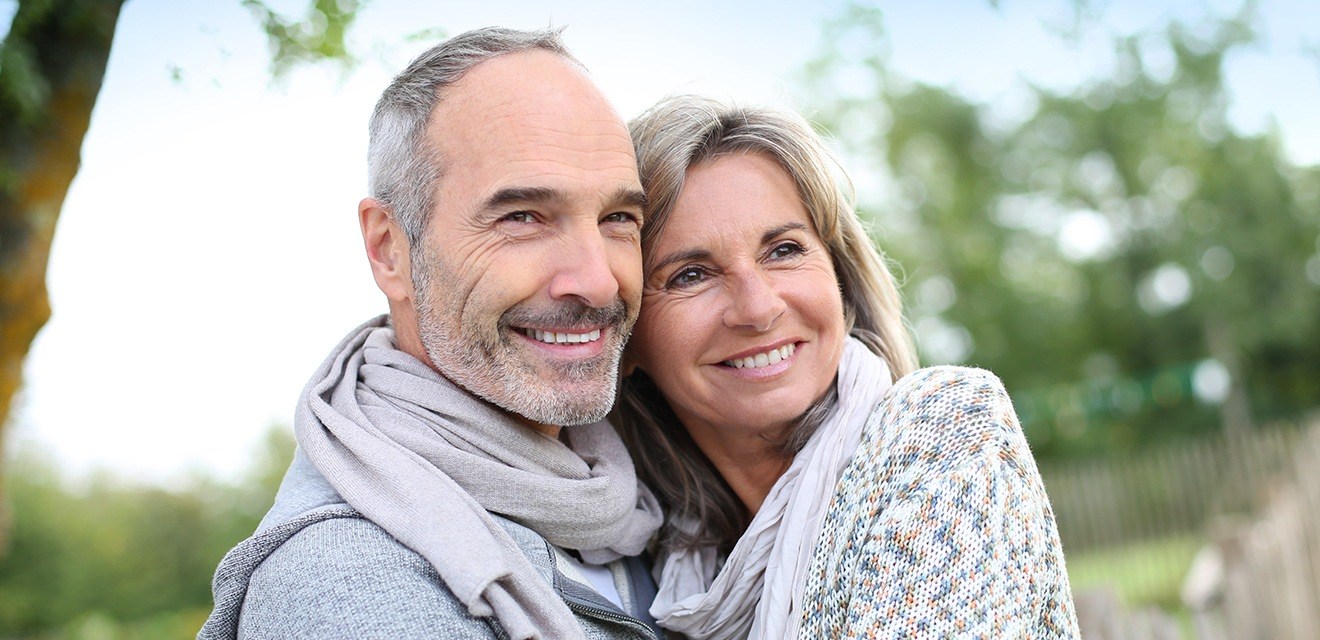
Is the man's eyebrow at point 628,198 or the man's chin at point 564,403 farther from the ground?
the man's eyebrow at point 628,198

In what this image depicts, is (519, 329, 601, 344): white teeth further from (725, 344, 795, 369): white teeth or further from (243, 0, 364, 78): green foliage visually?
(243, 0, 364, 78): green foliage

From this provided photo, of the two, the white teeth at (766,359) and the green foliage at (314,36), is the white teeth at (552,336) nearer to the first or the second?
the white teeth at (766,359)

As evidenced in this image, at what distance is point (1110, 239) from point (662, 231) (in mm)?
20124

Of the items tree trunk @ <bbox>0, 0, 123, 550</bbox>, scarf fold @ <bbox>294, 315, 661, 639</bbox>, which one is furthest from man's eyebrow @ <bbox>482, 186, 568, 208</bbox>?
tree trunk @ <bbox>0, 0, 123, 550</bbox>

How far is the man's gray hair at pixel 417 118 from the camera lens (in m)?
2.43

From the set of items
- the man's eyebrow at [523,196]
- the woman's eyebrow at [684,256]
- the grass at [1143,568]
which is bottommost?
the grass at [1143,568]

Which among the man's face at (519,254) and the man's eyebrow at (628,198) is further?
the man's eyebrow at (628,198)

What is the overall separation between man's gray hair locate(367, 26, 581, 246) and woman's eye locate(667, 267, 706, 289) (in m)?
0.57

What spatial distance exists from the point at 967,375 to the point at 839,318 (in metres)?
0.45

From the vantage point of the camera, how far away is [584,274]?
2375 mm

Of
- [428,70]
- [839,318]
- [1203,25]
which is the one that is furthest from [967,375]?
[1203,25]

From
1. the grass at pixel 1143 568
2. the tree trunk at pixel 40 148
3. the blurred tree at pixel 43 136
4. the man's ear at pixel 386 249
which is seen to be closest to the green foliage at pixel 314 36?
the blurred tree at pixel 43 136

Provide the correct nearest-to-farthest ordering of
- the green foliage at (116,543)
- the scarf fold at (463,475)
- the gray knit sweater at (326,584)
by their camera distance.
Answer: the gray knit sweater at (326,584) → the scarf fold at (463,475) → the green foliage at (116,543)

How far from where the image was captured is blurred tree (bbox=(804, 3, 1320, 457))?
63.9 ft
